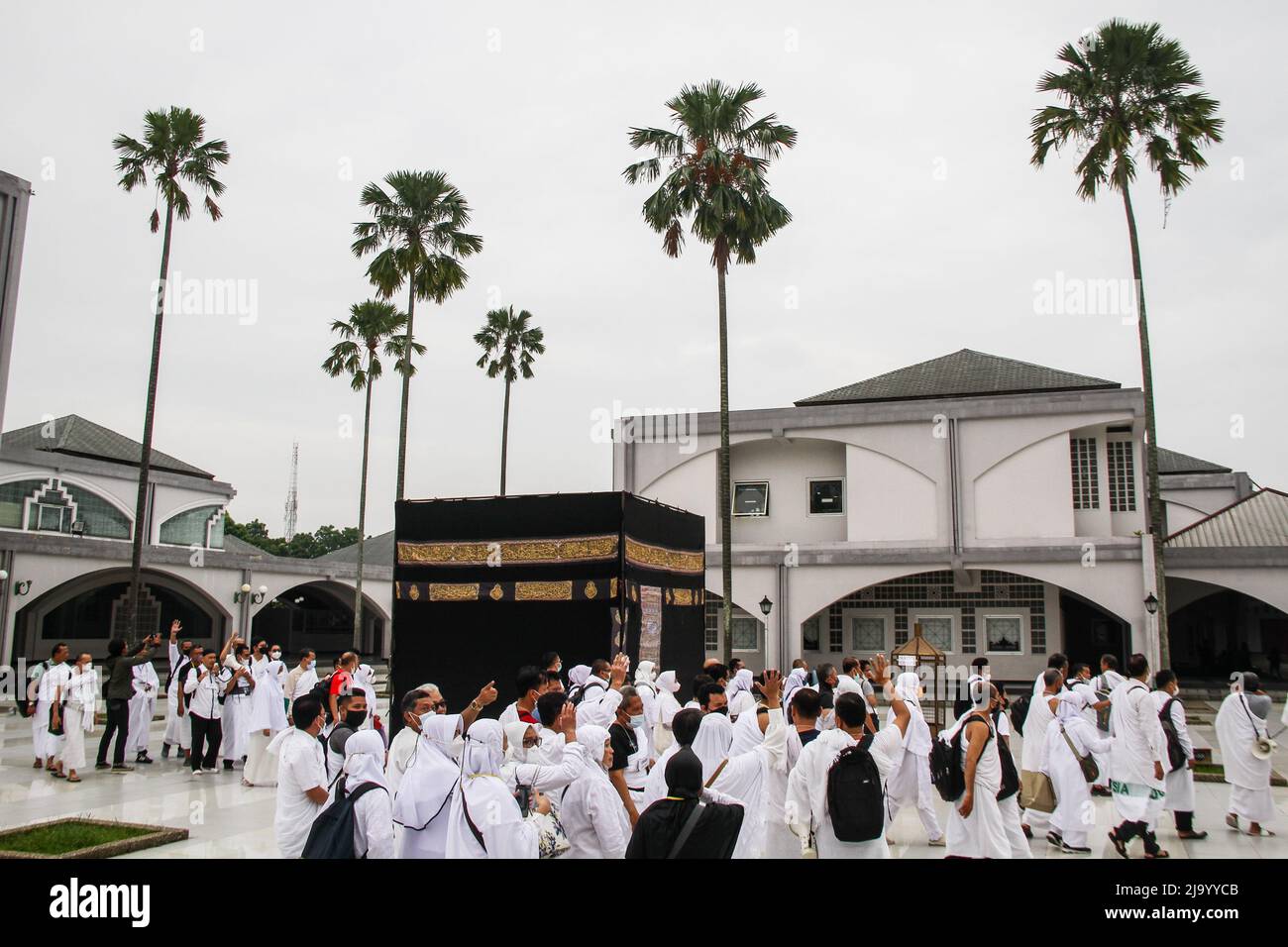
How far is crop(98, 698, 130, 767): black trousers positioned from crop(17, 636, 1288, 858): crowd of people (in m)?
3.83

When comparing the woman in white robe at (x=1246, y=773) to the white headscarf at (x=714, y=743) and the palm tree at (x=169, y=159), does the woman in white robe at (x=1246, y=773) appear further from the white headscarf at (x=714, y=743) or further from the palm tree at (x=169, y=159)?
the palm tree at (x=169, y=159)

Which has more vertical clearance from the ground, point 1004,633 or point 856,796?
point 1004,633

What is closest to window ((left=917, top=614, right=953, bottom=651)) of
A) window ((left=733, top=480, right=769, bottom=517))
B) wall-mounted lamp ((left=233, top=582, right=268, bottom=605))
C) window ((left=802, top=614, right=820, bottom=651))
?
window ((left=802, top=614, right=820, bottom=651))

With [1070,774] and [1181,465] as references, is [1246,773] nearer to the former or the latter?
[1070,774]

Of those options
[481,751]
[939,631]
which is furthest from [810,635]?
[481,751]

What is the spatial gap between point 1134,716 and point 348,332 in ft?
92.8

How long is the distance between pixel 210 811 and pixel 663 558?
9722mm

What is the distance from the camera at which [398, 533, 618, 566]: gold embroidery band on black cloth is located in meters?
16.5

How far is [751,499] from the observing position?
29.5m

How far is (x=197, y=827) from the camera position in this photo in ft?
32.0

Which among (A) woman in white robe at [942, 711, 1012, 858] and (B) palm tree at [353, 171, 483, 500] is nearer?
(A) woman in white robe at [942, 711, 1012, 858]

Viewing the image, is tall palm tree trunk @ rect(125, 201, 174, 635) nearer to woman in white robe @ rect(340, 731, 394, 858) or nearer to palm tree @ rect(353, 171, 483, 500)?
palm tree @ rect(353, 171, 483, 500)

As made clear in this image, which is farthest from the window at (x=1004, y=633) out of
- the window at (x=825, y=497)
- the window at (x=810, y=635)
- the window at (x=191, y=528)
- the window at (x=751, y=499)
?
the window at (x=191, y=528)

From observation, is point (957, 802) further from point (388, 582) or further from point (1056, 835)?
point (388, 582)
